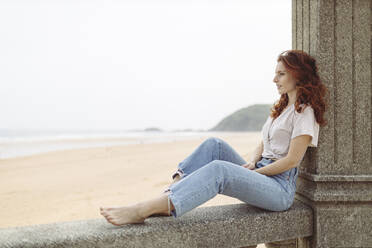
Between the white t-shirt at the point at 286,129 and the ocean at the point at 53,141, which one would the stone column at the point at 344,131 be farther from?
the ocean at the point at 53,141

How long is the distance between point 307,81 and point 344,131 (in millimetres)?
468

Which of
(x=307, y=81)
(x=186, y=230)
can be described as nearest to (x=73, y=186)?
(x=186, y=230)

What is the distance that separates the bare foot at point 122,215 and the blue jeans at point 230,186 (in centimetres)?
24

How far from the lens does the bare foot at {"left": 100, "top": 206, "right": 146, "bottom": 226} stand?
1.88 meters

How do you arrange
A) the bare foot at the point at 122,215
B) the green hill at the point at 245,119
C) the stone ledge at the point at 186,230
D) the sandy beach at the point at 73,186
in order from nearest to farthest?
1. the stone ledge at the point at 186,230
2. the bare foot at the point at 122,215
3. the sandy beach at the point at 73,186
4. the green hill at the point at 245,119

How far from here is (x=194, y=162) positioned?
238cm

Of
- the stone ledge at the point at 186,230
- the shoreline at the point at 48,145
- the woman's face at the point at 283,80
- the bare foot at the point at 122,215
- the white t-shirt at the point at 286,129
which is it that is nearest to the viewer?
the stone ledge at the point at 186,230

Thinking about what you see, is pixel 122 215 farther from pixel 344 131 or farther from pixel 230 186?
pixel 344 131

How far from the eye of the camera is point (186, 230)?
1.91 meters

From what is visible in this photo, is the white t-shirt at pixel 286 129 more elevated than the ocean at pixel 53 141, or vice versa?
the white t-shirt at pixel 286 129

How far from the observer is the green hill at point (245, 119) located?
60.2 m

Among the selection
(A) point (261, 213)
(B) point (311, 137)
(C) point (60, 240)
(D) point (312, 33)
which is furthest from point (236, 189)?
(D) point (312, 33)

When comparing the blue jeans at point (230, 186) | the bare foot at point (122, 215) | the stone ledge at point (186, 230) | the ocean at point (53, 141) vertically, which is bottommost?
the ocean at point (53, 141)

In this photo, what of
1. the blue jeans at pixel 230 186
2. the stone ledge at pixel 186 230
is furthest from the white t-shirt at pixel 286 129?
the stone ledge at pixel 186 230
